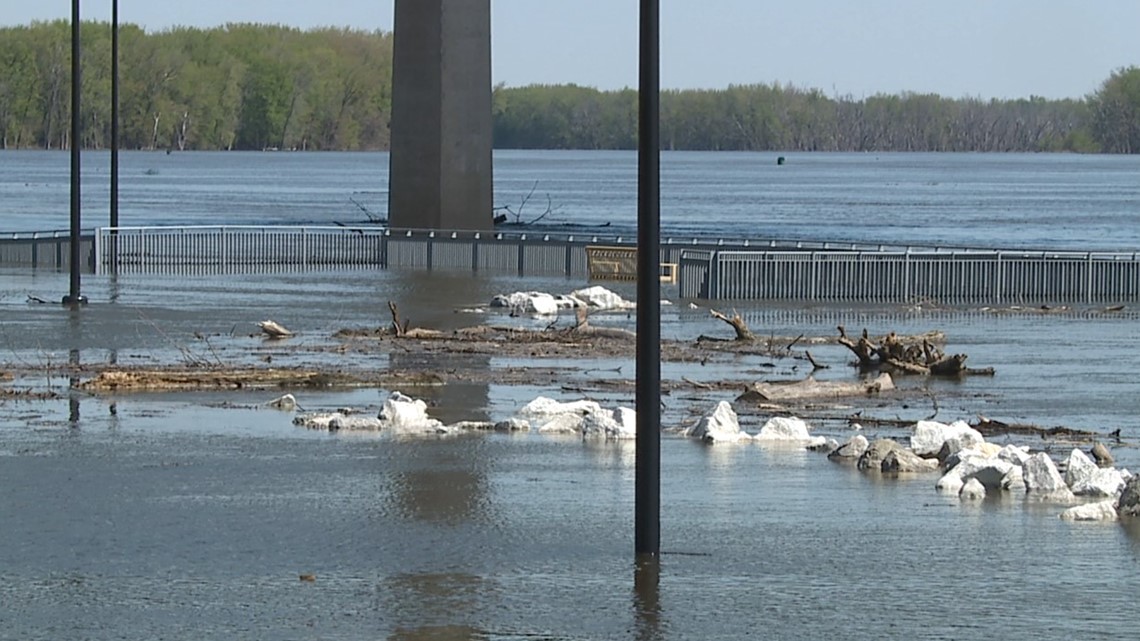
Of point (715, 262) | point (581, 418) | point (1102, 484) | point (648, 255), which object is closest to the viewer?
point (648, 255)

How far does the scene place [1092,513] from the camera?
1376 centimetres

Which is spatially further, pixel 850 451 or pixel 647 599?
pixel 850 451

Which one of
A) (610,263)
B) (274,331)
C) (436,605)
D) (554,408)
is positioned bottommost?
(436,605)

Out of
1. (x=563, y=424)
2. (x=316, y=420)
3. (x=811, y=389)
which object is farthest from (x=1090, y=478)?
(x=316, y=420)

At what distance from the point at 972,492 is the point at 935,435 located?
1.92m

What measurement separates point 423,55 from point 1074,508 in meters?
34.7

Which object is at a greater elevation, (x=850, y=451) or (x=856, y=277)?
(x=856, y=277)

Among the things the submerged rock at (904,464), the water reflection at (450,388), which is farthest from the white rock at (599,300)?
the submerged rock at (904,464)

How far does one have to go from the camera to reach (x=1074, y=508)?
1392 cm

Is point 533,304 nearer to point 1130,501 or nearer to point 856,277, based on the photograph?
point 856,277

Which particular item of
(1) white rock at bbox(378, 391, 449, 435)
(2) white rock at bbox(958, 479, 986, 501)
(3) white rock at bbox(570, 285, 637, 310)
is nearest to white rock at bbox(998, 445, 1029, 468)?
(2) white rock at bbox(958, 479, 986, 501)

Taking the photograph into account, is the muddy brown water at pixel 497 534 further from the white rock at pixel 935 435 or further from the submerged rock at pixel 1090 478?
the white rock at pixel 935 435

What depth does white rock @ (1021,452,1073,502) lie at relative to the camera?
14594 millimetres

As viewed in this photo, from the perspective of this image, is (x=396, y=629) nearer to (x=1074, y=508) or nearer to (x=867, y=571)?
(x=867, y=571)
